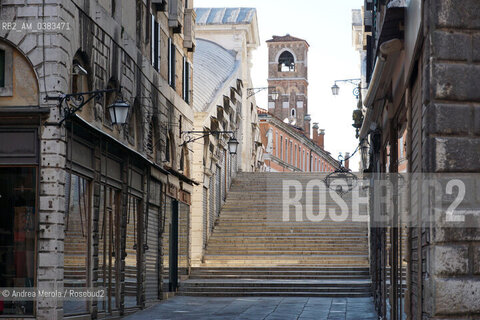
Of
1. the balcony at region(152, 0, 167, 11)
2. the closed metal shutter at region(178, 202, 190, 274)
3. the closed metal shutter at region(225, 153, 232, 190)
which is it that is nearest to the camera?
the balcony at region(152, 0, 167, 11)

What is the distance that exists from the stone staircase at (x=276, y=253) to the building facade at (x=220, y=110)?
82 centimetres

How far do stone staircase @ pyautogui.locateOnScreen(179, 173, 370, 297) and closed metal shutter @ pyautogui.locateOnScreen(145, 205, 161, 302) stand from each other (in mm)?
2816

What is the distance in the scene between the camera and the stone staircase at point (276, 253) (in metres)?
27.2

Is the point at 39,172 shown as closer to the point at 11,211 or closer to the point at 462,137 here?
the point at 11,211

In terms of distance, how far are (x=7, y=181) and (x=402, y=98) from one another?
6.50 m

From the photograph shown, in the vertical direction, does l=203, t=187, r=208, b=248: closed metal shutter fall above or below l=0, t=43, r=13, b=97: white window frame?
below

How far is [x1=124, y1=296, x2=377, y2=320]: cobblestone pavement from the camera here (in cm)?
2020

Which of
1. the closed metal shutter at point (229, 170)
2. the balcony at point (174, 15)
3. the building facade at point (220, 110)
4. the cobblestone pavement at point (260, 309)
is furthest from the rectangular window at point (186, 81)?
the closed metal shutter at point (229, 170)

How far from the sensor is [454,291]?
7348mm

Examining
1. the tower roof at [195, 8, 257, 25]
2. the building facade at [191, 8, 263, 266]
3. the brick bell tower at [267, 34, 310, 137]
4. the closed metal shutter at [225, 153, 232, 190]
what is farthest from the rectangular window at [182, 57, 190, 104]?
the brick bell tower at [267, 34, 310, 137]

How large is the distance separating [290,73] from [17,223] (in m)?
107

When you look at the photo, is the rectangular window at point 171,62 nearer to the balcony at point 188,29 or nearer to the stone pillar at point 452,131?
the balcony at point 188,29

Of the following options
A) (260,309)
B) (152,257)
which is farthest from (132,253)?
(260,309)

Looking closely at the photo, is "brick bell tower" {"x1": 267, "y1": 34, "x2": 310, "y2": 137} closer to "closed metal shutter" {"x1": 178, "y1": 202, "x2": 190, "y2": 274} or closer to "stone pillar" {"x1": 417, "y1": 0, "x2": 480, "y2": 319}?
"closed metal shutter" {"x1": 178, "y1": 202, "x2": 190, "y2": 274}
